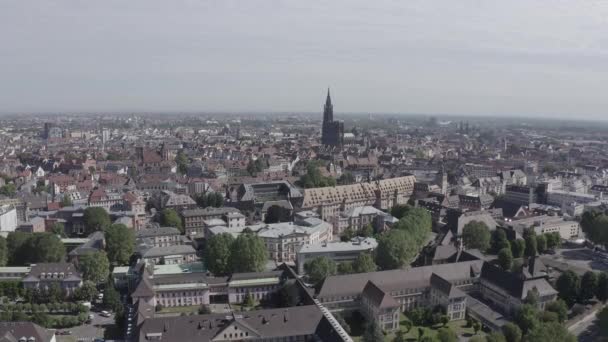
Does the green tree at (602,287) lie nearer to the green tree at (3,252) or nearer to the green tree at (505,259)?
the green tree at (505,259)

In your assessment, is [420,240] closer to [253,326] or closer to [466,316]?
[466,316]

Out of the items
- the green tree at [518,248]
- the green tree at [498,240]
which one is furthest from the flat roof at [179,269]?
the green tree at [518,248]

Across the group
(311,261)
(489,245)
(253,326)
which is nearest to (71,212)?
(311,261)

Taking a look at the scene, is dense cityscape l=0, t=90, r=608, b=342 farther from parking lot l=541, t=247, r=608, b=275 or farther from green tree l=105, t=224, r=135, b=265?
parking lot l=541, t=247, r=608, b=275

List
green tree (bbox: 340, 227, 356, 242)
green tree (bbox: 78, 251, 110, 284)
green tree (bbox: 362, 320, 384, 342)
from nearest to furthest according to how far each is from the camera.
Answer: green tree (bbox: 362, 320, 384, 342) → green tree (bbox: 78, 251, 110, 284) → green tree (bbox: 340, 227, 356, 242)

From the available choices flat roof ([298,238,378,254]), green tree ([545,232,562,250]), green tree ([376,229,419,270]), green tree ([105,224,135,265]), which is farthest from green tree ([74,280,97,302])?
green tree ([545,232,562,250])

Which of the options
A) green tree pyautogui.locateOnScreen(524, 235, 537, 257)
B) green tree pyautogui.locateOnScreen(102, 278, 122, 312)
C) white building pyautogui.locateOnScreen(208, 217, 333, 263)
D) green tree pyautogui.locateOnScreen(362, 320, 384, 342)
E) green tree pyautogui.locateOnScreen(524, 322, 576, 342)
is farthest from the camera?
white building pyautogui.locateOnScreen(208, 217, 333, 263)

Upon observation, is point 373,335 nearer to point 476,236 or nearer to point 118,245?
point 476,236
